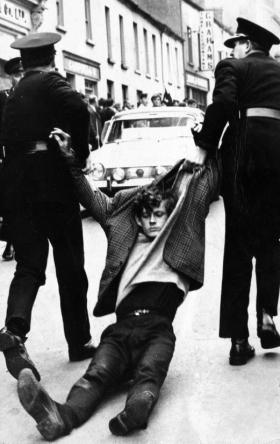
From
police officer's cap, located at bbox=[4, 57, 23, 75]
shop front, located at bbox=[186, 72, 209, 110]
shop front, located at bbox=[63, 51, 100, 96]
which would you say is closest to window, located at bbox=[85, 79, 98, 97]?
shop front, located at bbox=[63, 51, 100, 96]

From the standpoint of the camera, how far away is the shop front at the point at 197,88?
48237 millimetres

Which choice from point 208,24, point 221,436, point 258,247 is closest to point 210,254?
point 258,247

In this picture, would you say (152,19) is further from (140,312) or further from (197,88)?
(140,312)

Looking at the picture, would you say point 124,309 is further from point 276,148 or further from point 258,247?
point 276,148

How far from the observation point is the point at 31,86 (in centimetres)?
484

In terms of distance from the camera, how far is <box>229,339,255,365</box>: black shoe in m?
4.96

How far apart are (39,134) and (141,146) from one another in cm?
830

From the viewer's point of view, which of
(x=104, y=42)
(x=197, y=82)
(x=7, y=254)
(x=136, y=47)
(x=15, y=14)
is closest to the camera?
(x=7, y=254)

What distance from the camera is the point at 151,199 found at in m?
4.80

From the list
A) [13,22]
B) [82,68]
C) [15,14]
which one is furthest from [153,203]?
[82,68]

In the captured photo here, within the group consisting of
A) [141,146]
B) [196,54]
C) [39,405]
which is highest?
[39,405]

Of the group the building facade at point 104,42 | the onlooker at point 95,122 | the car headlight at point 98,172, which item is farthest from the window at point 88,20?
the car headlight at point 98,172

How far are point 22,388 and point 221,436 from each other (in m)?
0.94

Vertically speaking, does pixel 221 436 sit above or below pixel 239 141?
below
